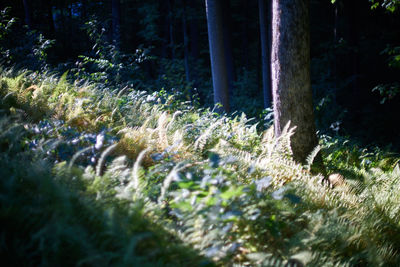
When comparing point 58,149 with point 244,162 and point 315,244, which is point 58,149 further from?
point 315,244

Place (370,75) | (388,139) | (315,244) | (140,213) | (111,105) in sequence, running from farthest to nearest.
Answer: (370,75)
(388,139)
(111,105)
(315,244)
(140,213)

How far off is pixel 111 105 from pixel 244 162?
3.09m

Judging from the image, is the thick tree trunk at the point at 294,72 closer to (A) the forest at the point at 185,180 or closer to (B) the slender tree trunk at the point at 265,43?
(A) the forest at the point at 185,180

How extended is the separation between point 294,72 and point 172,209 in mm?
2760

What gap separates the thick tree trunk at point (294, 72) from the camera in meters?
4.25

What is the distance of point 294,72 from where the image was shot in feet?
14.2

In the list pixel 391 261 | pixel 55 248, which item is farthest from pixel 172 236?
pixel 391 261

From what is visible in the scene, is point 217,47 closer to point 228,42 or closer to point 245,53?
point 228,42

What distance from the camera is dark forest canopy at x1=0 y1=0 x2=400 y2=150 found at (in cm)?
1012

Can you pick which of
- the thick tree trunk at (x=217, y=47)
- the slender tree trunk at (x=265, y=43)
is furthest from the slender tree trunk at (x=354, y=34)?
the thick tree trunk at (x=217, y=47)

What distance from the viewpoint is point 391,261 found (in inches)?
112

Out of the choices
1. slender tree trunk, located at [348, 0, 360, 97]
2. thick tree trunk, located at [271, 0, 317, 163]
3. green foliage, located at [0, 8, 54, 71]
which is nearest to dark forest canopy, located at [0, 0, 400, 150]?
slender tree trunk, located at [348, 0, 360, 97]

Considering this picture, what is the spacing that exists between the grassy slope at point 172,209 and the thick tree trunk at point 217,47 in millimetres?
4352

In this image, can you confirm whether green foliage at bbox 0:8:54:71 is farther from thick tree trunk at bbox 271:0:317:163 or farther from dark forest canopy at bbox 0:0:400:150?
thick tree trunk at bbox 271:0:317:163
